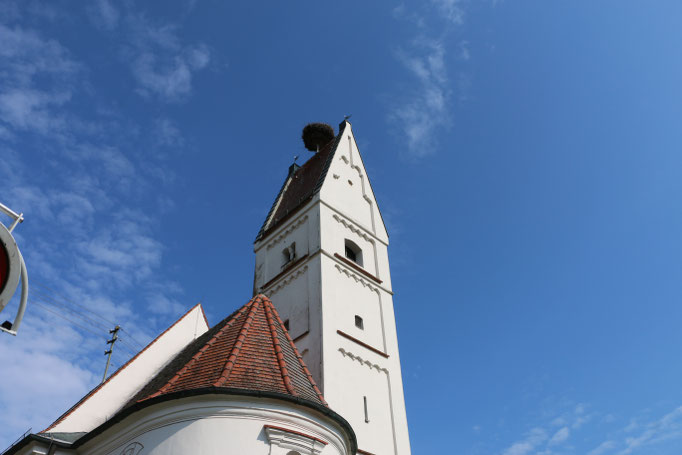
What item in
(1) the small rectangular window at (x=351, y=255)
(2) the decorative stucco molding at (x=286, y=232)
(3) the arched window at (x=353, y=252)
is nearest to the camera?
(3) the arched window at (x=353, y=252)

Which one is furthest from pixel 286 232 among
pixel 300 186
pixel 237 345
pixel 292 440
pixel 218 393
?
pixel 292 440

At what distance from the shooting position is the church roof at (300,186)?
21141 millimetres

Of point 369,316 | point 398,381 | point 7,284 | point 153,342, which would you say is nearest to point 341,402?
point 398,381

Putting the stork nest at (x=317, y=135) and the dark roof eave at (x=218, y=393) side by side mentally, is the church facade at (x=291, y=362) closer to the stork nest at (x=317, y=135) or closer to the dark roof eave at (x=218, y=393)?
the dark roof eave at (x=218, y=393)

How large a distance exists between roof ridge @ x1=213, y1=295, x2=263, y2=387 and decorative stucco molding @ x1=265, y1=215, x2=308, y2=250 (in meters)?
6.83

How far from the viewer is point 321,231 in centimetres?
1869

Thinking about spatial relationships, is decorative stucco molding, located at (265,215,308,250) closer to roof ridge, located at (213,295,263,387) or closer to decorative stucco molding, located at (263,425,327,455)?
roof ridge, located at (213,295,263,387)

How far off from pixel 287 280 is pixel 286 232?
2559mm

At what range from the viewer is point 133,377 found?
14.1 metres

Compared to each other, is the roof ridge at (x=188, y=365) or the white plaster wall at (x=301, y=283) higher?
the white plaster wall at (x=301, y=283)

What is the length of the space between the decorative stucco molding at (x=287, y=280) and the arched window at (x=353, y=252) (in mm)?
2157

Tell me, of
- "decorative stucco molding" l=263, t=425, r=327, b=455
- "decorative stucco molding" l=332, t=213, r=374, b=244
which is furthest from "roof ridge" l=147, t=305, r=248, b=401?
"decorative stucco molding" l=332, t=213, r=374, b=244

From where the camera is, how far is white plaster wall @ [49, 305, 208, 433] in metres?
12.5

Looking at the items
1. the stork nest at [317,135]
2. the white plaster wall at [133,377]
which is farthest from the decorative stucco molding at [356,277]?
the stork nest at [317,135]
